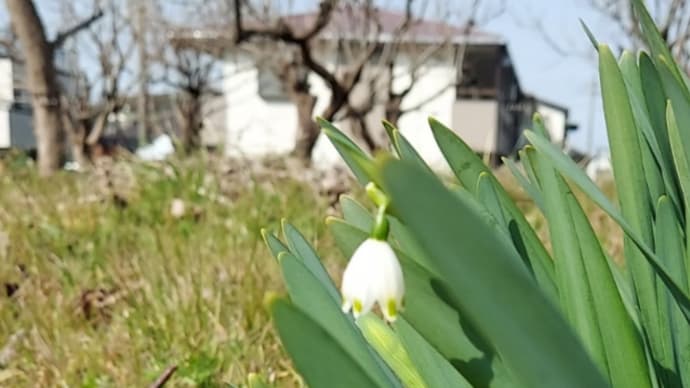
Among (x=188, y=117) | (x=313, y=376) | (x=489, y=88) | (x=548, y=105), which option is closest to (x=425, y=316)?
(x=313, y=376)

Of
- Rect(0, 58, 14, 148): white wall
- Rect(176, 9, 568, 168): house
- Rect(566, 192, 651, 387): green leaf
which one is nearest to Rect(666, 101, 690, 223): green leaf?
Rect(566, 192, 651, 387): green leaf

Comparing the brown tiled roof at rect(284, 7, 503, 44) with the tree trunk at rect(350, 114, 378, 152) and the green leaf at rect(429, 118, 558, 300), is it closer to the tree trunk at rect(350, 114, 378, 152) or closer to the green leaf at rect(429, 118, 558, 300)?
the tree trunk at rect(350, 114, 378, 152)

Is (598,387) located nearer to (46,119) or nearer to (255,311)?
(255,311)

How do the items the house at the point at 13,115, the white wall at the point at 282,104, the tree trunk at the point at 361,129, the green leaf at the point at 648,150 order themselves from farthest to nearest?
the house at the point at 13,115 → the white wall at the point at 282,104 → the tree trunk at the point at 361,129 → the green leaf at the point at 648,150

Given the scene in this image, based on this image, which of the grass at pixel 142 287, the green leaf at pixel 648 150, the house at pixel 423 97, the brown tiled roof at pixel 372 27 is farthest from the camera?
the house at pixel 423 97

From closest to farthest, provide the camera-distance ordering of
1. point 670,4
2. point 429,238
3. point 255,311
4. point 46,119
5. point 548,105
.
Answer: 1. point 429,238
2. point 255,311
3. point 46,119
4. point 670,4
5. point 548,105

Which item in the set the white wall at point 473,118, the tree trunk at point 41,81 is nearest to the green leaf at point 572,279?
the tree trunk at point 41,81

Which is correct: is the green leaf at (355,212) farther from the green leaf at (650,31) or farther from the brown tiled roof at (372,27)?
the brown tiled roof at (372,27)

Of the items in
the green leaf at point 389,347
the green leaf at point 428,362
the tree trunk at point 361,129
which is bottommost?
the tree trunk at point 361,129
